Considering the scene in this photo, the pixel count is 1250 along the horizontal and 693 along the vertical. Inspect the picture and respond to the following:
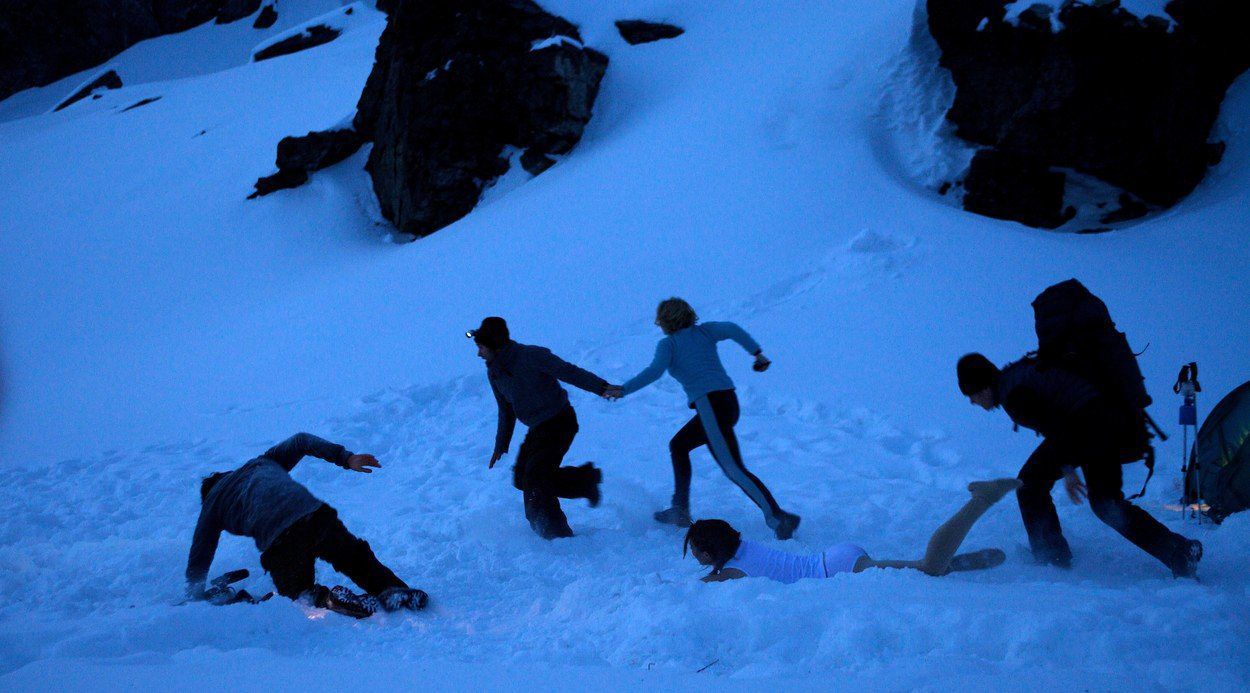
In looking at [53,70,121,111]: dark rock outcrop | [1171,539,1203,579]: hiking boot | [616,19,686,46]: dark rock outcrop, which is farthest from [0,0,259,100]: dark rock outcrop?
[1171,539,1203,579]: hiking boot

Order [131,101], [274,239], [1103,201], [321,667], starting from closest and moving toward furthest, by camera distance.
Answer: [321,667], [1103,201], [274,239], [131,101]

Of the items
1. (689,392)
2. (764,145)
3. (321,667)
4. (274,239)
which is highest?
(321,667)

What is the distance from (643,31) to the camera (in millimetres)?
18266

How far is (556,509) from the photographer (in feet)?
16.7

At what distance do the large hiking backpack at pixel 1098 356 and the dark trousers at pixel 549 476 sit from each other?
2.79 meters

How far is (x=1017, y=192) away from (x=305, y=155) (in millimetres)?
15006

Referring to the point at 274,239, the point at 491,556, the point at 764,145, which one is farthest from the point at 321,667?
the point at 274,239

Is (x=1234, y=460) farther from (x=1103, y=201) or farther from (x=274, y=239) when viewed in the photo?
(x=274, y=239)

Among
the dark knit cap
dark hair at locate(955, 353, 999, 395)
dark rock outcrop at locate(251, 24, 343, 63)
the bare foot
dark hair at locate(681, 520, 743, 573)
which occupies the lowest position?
dark rock outcrop at locate(251, 24, 343, 63)

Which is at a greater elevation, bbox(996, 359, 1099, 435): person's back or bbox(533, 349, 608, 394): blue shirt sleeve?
bbox(996, 359, 1099, 435): person's back

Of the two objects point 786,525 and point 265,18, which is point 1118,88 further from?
point 265,18

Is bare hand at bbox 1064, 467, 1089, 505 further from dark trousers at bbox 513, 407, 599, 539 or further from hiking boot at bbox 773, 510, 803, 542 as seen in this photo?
dark trousers at bbox 513, 407, 599, 539

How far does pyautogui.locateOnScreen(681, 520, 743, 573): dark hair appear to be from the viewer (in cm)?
380

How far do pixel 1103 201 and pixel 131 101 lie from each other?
32270mm
